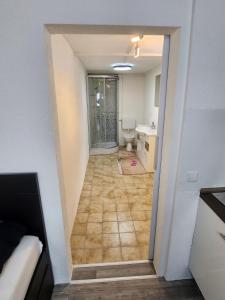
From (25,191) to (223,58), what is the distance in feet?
5.42

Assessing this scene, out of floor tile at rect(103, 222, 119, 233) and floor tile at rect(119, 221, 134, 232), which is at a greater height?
floor tile at rect(119, 221, 134, 232)

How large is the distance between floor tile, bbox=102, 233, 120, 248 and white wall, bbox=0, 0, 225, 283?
870 millimetres

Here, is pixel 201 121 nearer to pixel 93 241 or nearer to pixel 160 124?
pixel 160 124

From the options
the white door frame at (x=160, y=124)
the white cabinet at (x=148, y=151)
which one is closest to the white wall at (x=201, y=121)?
the white door frame at (x=160, y=124)

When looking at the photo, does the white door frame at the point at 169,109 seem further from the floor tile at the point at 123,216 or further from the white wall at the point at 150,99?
the white wall at the point at 150,99

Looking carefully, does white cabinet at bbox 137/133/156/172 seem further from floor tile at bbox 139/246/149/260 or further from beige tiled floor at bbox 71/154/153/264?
floor tile at bbox 139/246/149/260

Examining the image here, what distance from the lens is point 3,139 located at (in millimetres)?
1242

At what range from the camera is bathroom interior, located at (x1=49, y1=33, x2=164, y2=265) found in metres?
2.12

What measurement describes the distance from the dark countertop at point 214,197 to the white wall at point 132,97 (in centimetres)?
457

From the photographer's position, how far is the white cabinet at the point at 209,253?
1188 millimetres

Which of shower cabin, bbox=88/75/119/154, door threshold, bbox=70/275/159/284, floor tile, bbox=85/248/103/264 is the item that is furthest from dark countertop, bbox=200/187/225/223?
shower cabin, bbox=88/75/119/154

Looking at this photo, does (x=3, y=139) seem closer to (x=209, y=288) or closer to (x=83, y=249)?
(x=83, y=249)

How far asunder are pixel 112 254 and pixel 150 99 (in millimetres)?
4010

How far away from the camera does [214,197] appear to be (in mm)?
1400
